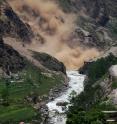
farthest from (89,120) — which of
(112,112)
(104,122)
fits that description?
(112,112)

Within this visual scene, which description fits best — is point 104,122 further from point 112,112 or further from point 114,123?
point 112,112

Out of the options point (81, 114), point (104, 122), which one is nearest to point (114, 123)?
point (104, 122)

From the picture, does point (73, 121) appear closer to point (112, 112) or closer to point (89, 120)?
point (89, 120)

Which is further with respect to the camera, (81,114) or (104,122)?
(81,114)

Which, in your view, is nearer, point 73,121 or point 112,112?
point 73,121

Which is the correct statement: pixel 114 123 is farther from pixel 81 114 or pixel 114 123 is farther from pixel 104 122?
pixel 81 114

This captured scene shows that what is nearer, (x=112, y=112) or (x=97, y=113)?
(x=97, y=113)

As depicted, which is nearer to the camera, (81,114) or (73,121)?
(73,121)
